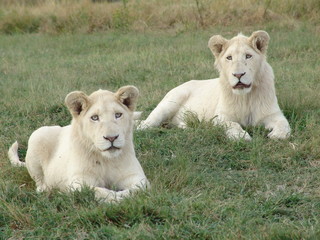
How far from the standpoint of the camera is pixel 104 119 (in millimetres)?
4234

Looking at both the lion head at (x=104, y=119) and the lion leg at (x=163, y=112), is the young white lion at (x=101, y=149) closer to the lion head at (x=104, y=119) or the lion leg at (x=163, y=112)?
the lion head at (x=104, y=119)

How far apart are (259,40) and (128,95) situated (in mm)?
2009

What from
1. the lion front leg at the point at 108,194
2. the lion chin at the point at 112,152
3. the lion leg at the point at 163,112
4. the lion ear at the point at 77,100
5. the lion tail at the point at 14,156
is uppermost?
the lion ear at the point at 77,100

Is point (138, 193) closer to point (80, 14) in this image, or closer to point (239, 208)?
point (239, 208)

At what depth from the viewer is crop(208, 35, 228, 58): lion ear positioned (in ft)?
20.2

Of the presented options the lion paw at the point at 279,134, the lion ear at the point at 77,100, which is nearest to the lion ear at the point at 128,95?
the lion ear at the point at 77,100

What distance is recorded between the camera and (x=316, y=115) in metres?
6.30

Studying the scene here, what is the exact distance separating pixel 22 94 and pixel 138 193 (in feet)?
13.6

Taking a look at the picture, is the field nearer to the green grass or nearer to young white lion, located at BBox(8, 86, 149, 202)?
the green grass

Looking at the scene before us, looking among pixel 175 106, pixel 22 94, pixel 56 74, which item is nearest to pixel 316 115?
pixel 175 106

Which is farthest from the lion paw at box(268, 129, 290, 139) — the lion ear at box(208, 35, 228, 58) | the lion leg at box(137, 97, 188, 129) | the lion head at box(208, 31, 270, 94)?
the lion leg at box(137, 97, 188, 129)

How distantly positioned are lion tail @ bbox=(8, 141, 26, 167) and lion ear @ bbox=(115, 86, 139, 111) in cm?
119

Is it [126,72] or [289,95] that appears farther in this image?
[126,72]

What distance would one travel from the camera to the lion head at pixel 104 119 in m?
4.20
